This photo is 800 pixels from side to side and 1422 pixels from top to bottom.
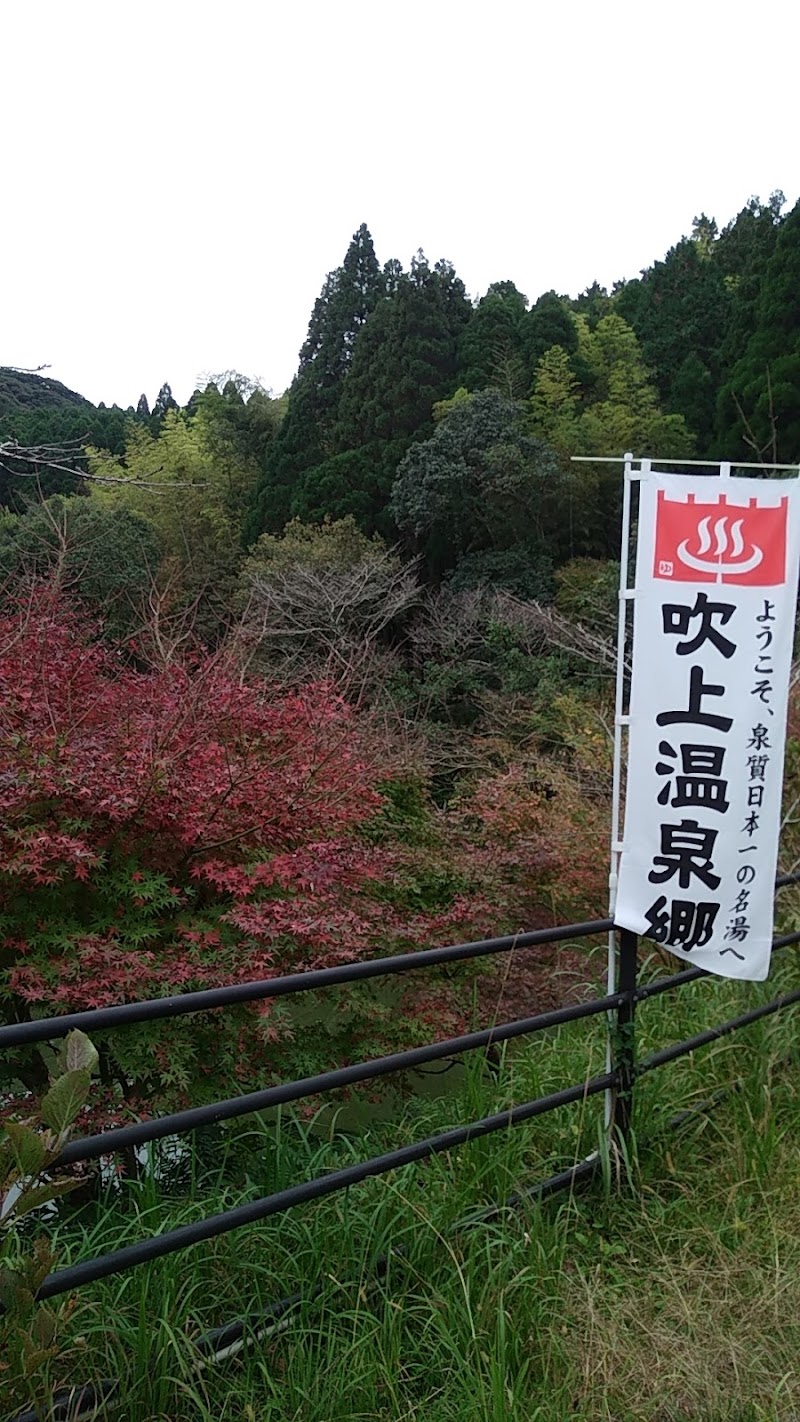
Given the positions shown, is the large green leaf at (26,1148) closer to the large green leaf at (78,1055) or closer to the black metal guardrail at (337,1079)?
the large green leaf at (78,1055)

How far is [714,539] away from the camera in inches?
101

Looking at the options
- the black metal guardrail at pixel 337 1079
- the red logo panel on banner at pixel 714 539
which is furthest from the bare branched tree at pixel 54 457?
the black metal guardrail at pixel 337 1079

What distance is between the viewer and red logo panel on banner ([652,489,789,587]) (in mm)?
2557

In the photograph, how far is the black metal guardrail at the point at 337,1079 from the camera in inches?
56.7

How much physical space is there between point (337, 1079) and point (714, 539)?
1613 mm

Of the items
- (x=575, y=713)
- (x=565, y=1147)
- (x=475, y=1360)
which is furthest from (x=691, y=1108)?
(x=575, y=713)

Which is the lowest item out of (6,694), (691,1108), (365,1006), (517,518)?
(365,1006)

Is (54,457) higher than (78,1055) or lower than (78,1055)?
higher

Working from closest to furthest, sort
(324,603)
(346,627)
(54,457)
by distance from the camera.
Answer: (54,457)
(324,603)
(346,627)

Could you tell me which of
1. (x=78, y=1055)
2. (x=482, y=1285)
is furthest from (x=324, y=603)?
(x=78, y=1055)

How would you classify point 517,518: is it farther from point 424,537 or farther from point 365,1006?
point 365,1006

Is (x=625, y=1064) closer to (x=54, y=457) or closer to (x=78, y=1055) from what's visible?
(x=78, y=1055)

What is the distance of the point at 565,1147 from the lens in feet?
8.03

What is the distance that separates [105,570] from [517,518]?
25.3 ft
